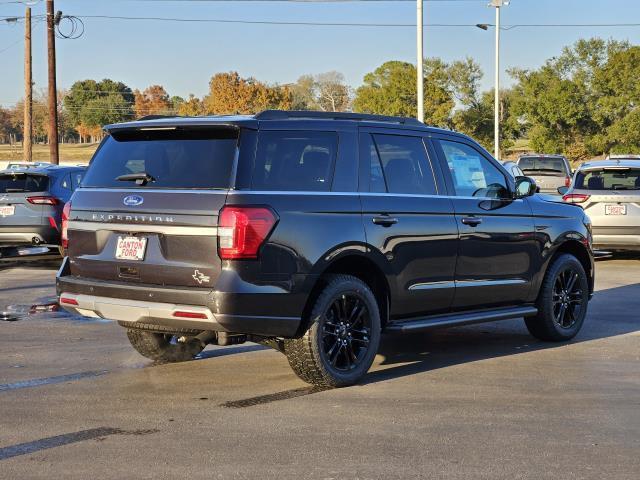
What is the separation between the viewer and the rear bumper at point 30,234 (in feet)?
53.6

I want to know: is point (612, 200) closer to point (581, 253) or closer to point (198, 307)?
point (581, 253)

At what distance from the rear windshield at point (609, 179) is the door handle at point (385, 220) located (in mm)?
9616

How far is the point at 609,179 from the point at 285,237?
10801 mm

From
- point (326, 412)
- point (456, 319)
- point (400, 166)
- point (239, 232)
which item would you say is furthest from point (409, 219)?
point (326, 412)

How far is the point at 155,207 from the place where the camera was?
679 centimetres

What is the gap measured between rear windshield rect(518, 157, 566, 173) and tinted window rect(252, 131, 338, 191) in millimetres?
23472

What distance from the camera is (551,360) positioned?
838 centimetres

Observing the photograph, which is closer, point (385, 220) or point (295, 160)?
point (295, 160)

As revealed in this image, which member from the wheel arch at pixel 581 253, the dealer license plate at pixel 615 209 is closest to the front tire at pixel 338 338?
the wheel arch at pixel 581 253

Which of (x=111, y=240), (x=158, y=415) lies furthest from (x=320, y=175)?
(x=158, y=415)

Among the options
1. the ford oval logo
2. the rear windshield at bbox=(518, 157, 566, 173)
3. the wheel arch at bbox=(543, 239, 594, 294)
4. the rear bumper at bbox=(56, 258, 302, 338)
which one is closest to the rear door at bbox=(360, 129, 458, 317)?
the rear bumper at bbox=(56, 258, 302, 338)

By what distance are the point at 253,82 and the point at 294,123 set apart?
316 ft

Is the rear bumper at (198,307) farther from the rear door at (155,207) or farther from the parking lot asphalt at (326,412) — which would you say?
the parking lot asphalt at (326,412)

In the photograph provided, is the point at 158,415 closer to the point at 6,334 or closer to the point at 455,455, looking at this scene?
the point at 455,455
